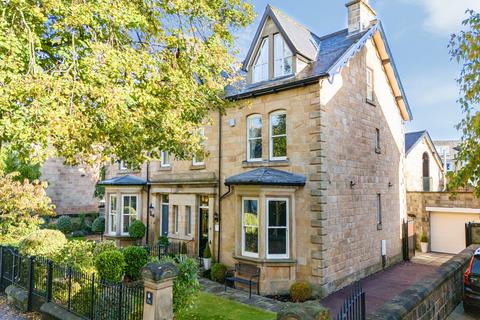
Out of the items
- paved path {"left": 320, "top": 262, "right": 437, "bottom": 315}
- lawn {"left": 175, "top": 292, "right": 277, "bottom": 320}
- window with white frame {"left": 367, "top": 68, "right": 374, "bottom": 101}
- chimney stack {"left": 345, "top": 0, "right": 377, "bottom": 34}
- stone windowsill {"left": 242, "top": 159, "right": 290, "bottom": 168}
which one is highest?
Answer: chimney stack {"left": 345, "top": 0, "right": 377, "bottom": 34}

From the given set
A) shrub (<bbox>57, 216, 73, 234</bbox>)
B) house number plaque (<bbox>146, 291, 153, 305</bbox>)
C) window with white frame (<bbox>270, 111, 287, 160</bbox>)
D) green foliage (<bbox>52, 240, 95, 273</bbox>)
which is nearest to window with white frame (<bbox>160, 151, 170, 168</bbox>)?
window with white frame (<bbox>270, 111, 287, 160</bbox>)

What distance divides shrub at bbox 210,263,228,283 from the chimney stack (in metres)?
12.3

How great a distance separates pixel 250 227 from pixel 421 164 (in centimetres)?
1752

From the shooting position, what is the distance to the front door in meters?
16.2

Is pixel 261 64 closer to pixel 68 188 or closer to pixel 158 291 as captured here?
pixel 158 291

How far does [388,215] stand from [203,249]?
31.5 feet

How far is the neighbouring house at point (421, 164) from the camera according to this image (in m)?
22.6

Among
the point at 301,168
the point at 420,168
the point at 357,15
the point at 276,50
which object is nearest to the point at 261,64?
the point at 276,50

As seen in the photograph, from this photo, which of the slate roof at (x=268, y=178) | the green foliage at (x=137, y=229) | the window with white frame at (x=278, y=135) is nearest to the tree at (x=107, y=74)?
the slate roof at (x=268, y=178)

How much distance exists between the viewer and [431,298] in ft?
24.3

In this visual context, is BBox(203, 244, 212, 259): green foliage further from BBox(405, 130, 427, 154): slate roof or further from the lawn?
BBox(405, 130, 427, 154): slate roof

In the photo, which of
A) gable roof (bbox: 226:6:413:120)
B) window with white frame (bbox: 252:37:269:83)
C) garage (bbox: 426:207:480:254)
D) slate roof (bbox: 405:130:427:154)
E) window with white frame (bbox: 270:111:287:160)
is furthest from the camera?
slate roof (bbox: 405:130:427:154)

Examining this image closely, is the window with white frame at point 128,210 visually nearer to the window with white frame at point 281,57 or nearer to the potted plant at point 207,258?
the potted plant at point 207,258

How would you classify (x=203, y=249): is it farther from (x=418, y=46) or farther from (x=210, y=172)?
(x=418, y=46)
